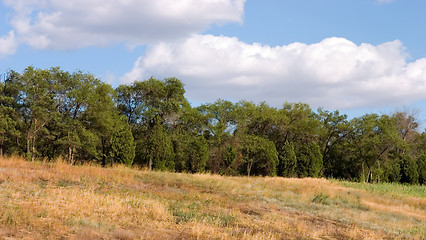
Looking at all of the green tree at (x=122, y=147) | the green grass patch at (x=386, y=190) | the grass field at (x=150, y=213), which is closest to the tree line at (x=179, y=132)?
the green tree at (x=122, y=147)

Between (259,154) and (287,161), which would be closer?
(259,154)

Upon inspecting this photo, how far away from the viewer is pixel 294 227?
1378 centimetres

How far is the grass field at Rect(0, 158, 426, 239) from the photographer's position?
1069cm

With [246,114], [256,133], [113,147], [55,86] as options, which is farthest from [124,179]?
[256,133]

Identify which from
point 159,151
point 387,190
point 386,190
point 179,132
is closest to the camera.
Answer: point 386,190

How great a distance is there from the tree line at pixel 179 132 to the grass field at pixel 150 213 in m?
17.8

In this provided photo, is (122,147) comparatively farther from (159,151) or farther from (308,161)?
(308,161)

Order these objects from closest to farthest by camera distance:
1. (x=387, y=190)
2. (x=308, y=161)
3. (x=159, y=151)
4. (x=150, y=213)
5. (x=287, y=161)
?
(x=150, y=213) → (x=387, y=190) → (x=159, y=151) → (x=287, y=161) → (x=308, y=161)

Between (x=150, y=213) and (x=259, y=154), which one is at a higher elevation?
(x=259, y=154)

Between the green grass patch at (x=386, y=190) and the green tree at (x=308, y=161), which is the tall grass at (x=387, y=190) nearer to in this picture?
the green grass patch at (x=386, y=190)

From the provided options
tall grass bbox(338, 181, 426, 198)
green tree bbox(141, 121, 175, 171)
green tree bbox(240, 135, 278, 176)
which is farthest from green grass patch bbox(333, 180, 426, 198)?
green tree bbox(141, 121, 175, 171)

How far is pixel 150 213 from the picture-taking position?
13.3m

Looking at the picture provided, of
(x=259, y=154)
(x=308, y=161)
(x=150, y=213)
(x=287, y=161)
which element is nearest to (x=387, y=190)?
(x=308, y=161)

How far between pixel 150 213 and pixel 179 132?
114 ft
